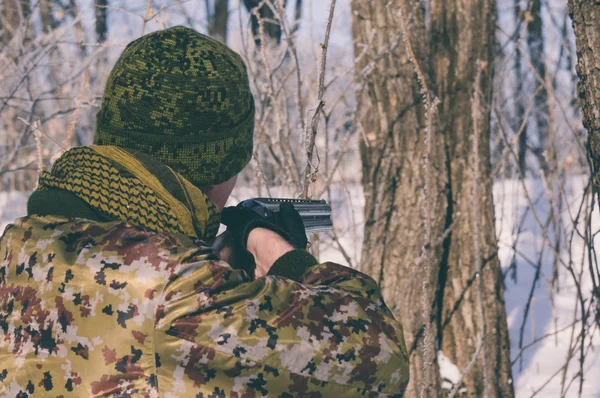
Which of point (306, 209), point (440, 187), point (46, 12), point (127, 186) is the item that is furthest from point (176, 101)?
point (46, 12)

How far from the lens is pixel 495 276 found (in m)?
3.03

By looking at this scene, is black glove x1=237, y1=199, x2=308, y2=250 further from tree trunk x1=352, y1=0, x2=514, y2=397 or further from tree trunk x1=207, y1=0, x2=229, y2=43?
tree trunk x1=207, y1=0, x2=229, y2=43

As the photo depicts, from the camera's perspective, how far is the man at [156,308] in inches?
40.0

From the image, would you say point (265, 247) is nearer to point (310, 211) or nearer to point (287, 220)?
point (287, 220)

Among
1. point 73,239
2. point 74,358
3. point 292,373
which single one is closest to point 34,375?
point 74,358

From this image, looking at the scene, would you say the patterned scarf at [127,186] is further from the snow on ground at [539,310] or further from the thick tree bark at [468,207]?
the thick tree bark at [468,207]

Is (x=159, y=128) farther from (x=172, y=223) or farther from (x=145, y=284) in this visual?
(x=145, y=284)

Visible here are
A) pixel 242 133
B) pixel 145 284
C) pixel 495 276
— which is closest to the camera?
pixel 145 284

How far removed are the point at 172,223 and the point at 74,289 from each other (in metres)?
0.18

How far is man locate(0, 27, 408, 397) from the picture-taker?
1017mm

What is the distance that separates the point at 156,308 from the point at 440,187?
7.08 ft

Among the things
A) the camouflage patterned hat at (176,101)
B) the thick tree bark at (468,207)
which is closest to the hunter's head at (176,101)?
the camouflage patterned hat at (176,101)

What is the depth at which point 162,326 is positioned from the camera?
100 cm

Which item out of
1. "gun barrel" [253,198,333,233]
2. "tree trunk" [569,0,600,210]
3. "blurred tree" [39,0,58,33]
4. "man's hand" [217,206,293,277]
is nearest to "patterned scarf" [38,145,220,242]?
"man's hand" [217,206,293,277]
